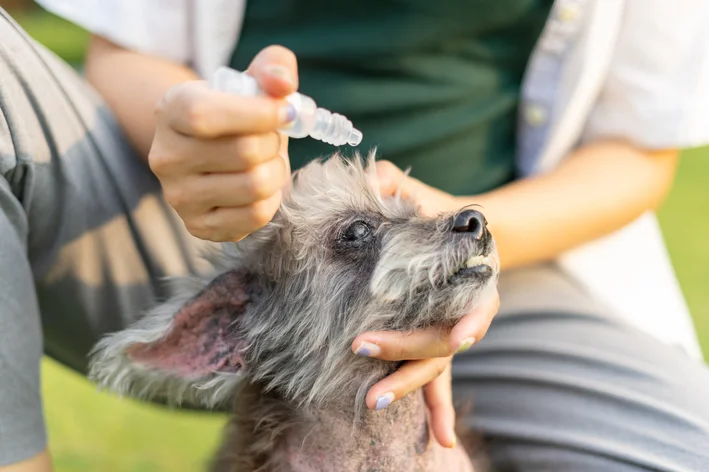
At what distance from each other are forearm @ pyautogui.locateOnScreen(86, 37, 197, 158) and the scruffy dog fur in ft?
1.05

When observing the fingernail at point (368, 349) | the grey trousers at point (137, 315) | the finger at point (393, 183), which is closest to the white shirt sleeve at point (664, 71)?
the grey trousers at point (137, 315)

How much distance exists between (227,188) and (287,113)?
11 centimetres

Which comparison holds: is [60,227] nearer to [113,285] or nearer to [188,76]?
[113,285]

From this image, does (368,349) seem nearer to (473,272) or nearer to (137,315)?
(473,272)

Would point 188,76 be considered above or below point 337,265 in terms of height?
above

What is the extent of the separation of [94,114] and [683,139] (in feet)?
3.39

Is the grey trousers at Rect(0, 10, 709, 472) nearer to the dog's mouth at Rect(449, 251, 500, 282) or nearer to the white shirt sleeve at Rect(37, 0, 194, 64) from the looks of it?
the white shirt sleeve at Rect(37, 0, 194, 64)

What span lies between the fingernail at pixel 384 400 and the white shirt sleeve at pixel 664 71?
2.56ft

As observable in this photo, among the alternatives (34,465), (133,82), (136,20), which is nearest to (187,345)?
(34,465)

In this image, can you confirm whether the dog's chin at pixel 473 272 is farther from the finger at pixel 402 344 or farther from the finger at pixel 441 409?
the finger at pixel 441 409

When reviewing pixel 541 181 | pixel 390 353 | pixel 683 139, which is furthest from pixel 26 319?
pixel 683 139

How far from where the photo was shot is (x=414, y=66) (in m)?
1.29

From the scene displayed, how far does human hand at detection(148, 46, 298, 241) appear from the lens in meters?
0.71

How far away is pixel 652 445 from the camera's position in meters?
1.08
